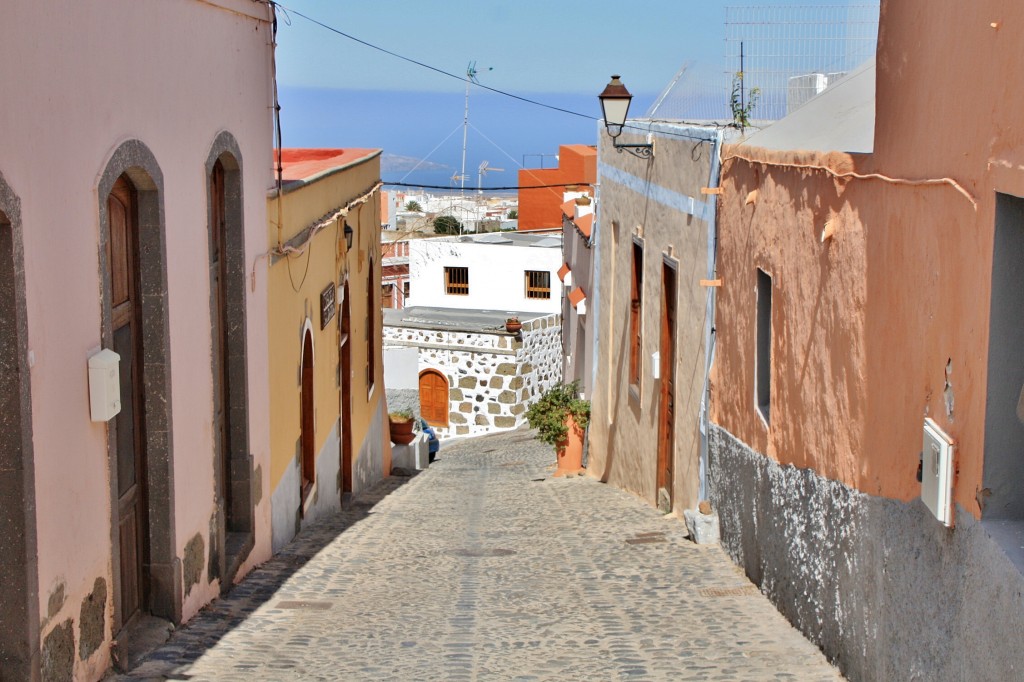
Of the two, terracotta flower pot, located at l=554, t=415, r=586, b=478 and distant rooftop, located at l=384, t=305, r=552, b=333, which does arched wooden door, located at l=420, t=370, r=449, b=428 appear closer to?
distant rooftop, located at l=384, t=305, r=552, b=333

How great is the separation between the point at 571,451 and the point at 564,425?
449 millimetres

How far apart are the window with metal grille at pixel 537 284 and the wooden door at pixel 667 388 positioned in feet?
68.4

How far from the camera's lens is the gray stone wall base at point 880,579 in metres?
3.89

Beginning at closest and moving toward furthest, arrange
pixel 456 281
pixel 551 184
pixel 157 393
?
pixel 157 393 → pixel 456 281 → pixel 551 184

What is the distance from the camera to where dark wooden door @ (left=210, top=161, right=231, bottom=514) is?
25.1 ft

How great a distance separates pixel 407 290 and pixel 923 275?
37394mm

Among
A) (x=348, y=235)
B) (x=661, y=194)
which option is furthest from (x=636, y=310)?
(x=348, y=235)

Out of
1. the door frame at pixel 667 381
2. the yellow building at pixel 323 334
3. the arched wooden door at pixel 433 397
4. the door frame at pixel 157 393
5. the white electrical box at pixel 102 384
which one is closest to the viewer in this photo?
the white electrical box at pixel 102 384

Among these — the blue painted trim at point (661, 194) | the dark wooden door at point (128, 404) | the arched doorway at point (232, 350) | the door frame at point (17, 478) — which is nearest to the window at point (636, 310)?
the blue painted trim at point (661, 194)

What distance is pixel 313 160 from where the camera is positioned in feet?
49.8

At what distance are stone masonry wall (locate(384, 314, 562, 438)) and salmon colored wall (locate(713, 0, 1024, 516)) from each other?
64.3 ft

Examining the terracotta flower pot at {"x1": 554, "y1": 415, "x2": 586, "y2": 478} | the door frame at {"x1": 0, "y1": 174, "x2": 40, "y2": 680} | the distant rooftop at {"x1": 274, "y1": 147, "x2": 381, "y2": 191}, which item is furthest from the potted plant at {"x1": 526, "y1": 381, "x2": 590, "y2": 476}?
the door frame at {"x1": 0, "y1": 174, "x2": 40, "y2": 680}

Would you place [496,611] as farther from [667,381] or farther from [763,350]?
[667,381]

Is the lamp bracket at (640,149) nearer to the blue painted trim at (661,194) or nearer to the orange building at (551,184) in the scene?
the blue painted trim at (661,194)
